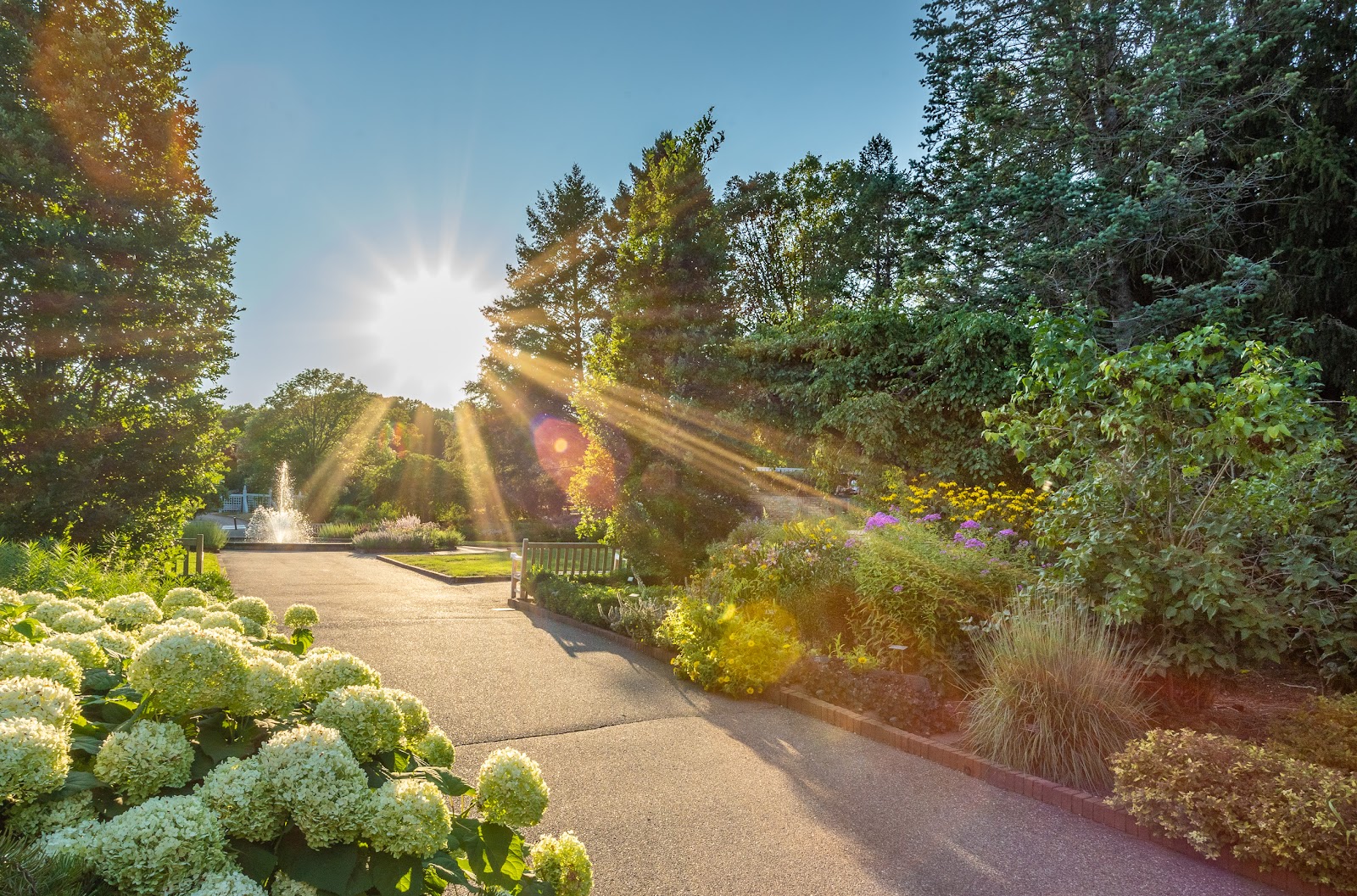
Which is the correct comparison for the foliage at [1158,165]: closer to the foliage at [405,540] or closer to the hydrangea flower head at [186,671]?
the hydrangea flower head at [186,671]

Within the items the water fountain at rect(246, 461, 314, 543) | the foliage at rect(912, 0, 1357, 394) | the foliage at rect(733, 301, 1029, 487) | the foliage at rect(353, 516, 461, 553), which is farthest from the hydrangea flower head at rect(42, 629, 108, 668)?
the water fountain at rect(246, 461, 314, 543)

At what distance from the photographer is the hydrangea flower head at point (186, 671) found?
1.47m

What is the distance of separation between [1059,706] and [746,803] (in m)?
1.96

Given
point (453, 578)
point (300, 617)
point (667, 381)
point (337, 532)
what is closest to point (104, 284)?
point (453, 578)

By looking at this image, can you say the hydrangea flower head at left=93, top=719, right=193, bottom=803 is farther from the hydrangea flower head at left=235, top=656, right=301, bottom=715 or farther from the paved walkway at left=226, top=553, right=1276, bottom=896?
the paved walkway at left=226, top=553, right=1276, bottom=896

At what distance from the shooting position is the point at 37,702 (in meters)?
1.41

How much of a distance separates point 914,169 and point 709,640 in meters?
15.7

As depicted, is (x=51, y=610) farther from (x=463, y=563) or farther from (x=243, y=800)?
(x=463, y=563)

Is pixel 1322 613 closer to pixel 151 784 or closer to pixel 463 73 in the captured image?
pixel 151 784

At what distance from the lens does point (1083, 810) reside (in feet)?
12.0

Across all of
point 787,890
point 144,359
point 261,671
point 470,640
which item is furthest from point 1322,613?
point 144,359

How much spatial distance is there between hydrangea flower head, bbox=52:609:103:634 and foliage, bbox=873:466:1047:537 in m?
6.88

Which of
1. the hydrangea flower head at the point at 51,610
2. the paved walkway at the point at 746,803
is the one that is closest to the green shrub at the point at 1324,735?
the paved walkway at the point at 746,803

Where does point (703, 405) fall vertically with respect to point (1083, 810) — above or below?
above
